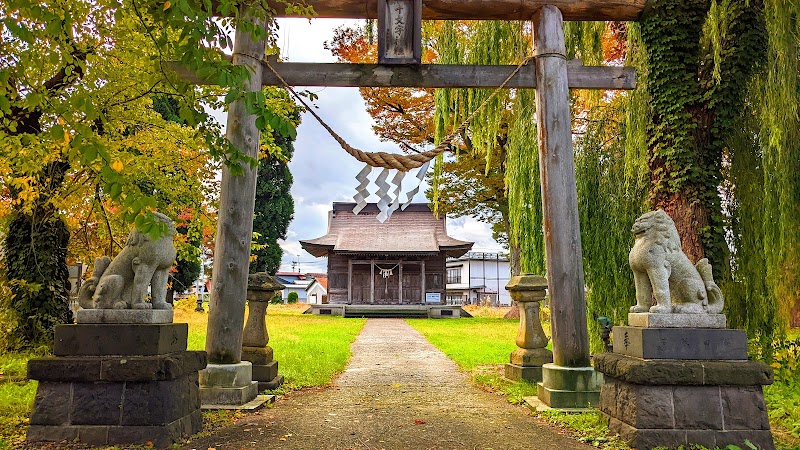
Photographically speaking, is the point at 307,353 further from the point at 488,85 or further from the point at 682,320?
the point at 682,320

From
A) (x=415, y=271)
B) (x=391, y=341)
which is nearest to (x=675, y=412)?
(x=391, y=341)

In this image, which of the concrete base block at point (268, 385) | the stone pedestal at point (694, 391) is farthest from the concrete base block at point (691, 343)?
the concrete base block at point (268, 385)

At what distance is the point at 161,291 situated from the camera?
4051mm

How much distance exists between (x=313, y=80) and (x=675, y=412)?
15.5ft

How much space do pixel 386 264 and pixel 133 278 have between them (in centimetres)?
2101

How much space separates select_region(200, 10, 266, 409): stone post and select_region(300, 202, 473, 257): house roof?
60.2ft

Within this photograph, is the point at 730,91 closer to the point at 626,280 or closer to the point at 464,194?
the point at 626,280

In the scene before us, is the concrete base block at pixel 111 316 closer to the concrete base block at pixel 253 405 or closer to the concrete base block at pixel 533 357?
the concrete base block at pixel 253 405

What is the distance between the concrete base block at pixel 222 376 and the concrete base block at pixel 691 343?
3.71 m

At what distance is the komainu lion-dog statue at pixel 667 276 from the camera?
3859mm

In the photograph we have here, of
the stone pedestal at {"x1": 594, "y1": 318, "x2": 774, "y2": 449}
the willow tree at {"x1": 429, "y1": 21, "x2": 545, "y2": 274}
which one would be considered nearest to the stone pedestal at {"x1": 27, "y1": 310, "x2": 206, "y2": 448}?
the stone pedestal at {"x1": 594, "y1": 318, "x2": 774, "y2": 449}

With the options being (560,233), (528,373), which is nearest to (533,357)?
(528,373)

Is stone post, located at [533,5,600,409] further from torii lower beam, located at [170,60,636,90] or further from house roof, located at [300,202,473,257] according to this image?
house roof, located at [300,202,473,257]

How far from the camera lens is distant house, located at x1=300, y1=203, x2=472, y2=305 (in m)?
24.1
